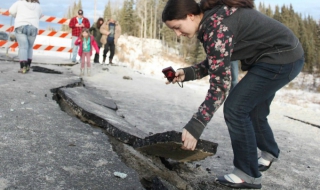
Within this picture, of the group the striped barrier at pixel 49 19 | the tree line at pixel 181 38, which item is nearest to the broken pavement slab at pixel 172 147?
the striped barrier at pixel 49 19

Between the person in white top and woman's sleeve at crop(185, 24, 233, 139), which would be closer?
woman's sleeve at crop(185, 24, 233, 139)

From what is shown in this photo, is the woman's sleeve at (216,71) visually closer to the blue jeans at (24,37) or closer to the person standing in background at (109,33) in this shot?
the blue jeans at (24,37)

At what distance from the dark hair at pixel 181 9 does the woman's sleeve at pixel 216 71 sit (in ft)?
0.55

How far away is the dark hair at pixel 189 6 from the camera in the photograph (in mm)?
1899

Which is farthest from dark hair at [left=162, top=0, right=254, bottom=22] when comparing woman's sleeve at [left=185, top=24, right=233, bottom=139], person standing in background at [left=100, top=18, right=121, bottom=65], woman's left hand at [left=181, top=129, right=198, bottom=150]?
person standing in background at [left=100, top=18, right=121, bottom=65]

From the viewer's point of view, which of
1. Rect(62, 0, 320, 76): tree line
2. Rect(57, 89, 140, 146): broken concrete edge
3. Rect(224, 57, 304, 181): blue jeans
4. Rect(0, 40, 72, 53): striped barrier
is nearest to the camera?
Rect(224, 57, 304, 181): blue jeans

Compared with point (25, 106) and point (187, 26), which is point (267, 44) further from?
point (25, 106)

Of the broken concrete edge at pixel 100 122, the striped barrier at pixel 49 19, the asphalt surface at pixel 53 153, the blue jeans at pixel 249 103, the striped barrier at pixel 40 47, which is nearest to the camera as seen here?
the asphalt surface at pixel 53 153

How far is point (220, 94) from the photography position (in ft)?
6.12

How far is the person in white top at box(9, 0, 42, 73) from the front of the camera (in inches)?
238

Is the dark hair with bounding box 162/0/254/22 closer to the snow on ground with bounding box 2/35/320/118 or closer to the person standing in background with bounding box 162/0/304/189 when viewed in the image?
the person standing in background with bounding box 162/0/304/189

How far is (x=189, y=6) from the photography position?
1907 mm

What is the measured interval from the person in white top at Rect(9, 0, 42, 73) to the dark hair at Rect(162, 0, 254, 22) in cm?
478

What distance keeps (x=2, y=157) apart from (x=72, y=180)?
0.52 meters
